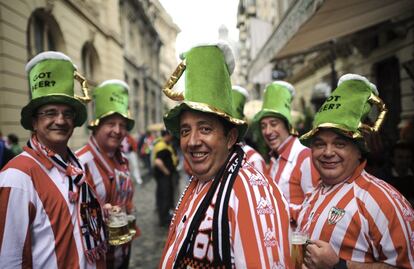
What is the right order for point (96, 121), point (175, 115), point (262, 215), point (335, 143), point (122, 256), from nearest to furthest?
point (262, 215), point (175, 115), point (335, 143), point (122, 256), point (96, 121)

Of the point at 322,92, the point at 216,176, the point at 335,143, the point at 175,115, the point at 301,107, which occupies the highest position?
the point at 301,107

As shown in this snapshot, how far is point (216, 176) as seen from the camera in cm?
167

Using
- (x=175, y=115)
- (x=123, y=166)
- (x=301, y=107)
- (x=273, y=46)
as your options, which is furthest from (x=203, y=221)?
(x=301, y=107)

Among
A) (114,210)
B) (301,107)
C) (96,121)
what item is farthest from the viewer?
(301,107)

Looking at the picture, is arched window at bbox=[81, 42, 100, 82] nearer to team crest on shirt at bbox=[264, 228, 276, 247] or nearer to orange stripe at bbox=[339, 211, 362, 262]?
orange stripe at bbox=[339, 211, 362, 262]

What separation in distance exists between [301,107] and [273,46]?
37.4 ft

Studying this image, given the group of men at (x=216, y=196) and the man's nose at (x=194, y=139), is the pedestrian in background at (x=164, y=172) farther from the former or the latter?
the man's nose at (x=194, y=139)

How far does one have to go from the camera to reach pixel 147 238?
6.32m

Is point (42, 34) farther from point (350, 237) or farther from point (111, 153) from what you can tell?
point (350, 237)

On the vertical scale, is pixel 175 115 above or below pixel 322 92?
below

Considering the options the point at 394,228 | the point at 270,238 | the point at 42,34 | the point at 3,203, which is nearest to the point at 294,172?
the point at 394,228

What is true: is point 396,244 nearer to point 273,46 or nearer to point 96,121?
point 96,121

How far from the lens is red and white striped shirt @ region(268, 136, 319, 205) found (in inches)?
120

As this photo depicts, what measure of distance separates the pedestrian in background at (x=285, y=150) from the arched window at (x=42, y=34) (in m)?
7.84
